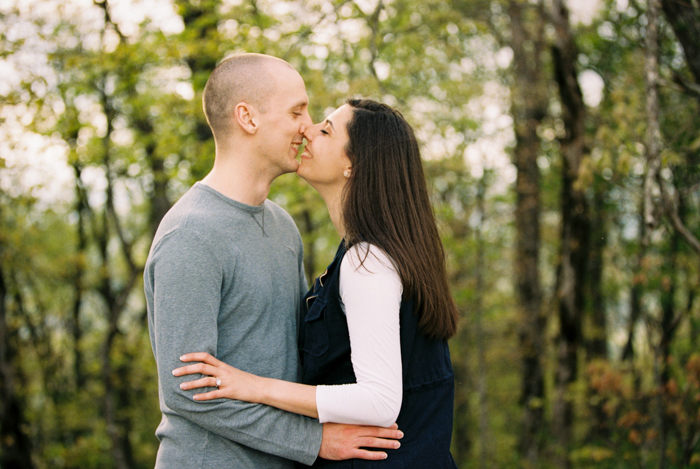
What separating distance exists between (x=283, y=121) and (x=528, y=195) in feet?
25.6

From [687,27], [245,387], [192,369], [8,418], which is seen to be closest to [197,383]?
[192,369]

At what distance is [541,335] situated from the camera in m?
9.12

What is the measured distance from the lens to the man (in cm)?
173

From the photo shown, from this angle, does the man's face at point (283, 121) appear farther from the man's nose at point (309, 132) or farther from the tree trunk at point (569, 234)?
the tree trunk at point (569, 234)

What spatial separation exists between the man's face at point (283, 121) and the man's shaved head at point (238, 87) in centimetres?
3

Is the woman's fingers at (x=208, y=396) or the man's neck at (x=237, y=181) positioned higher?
the man's neck at (x=237, y=181)

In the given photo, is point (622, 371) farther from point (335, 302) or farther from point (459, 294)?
point (335, 302)

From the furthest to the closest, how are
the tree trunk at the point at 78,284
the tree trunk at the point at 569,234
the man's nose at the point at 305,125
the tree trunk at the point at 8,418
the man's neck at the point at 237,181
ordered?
the tree trunk at the point at 78,284
the tree trunk at the point at 569,234
the tree trunk at the point at 8,418
the man's nose at the point at 305,125
the man's neck at the point at 237,181

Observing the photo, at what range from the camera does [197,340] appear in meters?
1.72

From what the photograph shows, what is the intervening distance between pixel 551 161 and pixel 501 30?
2502 millimetres

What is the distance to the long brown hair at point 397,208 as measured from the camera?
1.88m

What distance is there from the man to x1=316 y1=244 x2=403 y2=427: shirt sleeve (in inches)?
4.7

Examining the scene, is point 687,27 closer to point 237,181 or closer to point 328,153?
point 328,153

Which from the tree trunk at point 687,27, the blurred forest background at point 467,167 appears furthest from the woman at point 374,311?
the tree trunk at point 687,27
